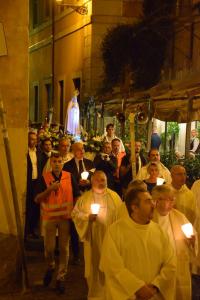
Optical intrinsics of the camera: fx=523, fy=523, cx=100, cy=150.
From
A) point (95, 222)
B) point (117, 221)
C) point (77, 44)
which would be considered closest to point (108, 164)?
point (95, 222)

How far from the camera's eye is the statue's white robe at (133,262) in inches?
176

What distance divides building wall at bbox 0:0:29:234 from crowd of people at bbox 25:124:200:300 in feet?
1.32

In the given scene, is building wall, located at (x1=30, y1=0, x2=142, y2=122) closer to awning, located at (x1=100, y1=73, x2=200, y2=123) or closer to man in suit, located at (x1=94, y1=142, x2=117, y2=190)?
awning, located at (x1=100, y1=73, x2=200, y2=123)

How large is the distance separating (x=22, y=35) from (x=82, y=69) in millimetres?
14847

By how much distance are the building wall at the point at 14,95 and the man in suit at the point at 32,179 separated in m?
1.88

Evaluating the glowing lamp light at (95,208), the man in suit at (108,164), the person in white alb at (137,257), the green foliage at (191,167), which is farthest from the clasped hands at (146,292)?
the green foliage at (191,167)

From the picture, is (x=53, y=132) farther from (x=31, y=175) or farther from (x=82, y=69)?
(x=82, y=69)

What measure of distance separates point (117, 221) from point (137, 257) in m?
0.38

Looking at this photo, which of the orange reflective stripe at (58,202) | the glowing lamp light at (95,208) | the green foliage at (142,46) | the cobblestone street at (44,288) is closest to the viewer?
the glowing lamp light at (95,208)

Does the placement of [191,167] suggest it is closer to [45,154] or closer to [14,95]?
[45,154]

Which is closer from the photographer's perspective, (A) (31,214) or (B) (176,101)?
(A) (31,214)

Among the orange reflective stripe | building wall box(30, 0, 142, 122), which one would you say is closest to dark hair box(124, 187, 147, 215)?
the orange reflective stripe

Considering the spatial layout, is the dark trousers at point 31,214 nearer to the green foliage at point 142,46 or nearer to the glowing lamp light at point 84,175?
the glowing lamp light at point 84,175

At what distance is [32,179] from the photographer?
346 inches
